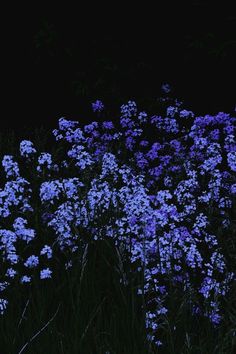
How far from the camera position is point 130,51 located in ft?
27.5

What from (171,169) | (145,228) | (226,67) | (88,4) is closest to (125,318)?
(145,228)

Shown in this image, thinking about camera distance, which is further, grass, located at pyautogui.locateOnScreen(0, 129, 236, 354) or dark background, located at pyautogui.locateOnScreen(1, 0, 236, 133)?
dark background, located at pyautogui.locateOnScreen(1, 0, 236, 133)

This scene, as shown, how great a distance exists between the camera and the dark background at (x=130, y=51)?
811cm

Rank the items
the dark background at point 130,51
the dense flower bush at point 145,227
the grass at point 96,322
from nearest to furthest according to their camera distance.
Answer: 1. the grass at point 96,322
2. the dense flower bush at point 145,227
3. the dark background at point 130,51

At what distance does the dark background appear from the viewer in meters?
8.11

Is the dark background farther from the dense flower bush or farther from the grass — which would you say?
the grass

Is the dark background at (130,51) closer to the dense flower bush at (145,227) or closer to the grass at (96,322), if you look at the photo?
the dense flower bush at (145,227)

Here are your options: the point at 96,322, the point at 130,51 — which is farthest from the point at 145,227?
the point at 130,51

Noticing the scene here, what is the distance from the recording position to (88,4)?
8391 millimetres

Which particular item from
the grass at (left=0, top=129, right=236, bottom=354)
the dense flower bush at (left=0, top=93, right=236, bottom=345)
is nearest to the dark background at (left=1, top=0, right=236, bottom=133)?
the dense flower bush at (left=0, top=93, right=236, bottom=345)

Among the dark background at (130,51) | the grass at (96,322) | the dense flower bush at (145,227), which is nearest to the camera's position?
the grass at (96,322)

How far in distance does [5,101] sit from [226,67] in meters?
2.82

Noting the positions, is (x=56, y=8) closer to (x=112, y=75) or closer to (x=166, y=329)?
(x=112, y=75)

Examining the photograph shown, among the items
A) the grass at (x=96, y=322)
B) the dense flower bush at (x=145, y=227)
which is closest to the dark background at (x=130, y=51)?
the dense flower bush at (x=145, y=227)
